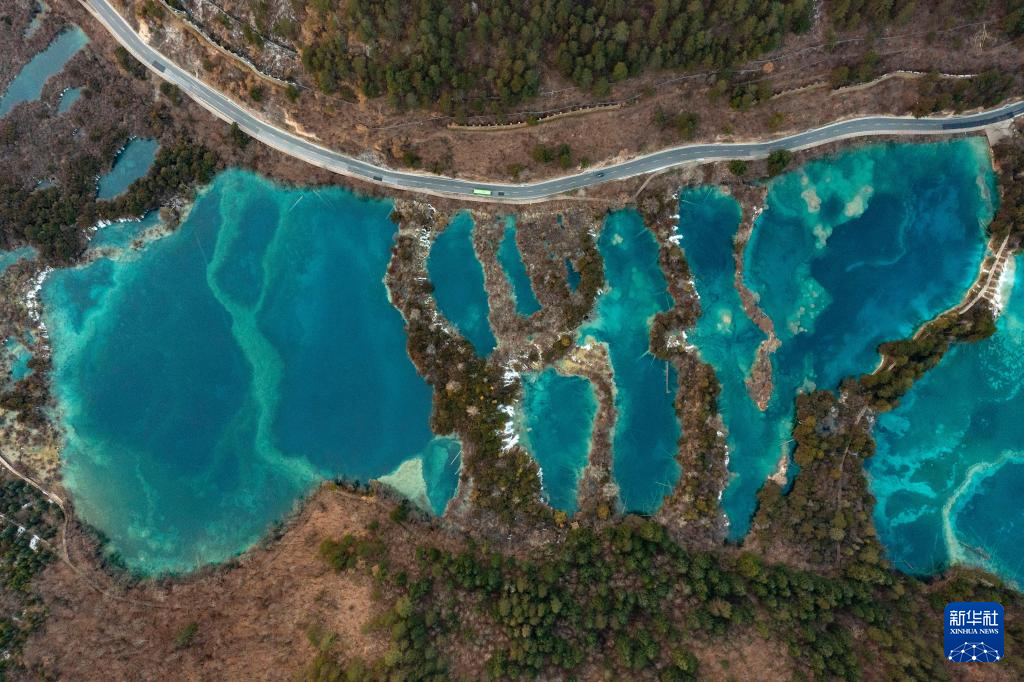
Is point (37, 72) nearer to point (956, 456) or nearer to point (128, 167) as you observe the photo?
point (128, 167)

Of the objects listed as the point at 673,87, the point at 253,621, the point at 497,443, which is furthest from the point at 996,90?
the point at 253,621

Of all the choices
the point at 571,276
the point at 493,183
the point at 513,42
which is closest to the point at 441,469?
the point at 571,276

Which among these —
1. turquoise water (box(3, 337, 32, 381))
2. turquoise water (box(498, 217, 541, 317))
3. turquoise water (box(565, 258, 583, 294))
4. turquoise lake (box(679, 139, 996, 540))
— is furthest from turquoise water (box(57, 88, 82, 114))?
turquoise lake (box(679, 139, 996, 540))

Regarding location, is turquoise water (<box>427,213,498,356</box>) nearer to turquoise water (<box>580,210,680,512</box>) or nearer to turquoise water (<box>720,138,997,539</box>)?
turquoise water (<box>580,210,680,512</box>)

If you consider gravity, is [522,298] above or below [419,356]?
above

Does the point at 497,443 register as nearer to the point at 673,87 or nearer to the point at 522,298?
the point at 522,298

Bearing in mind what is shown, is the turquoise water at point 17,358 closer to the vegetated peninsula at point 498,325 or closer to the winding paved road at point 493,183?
the vegetated peninsula at point 498,325

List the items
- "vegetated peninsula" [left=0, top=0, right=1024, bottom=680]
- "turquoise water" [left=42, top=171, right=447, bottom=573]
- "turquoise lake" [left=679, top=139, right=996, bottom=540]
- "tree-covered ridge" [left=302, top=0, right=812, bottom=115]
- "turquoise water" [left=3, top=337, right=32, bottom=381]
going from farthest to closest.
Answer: "turquoise lake" [left=679, top=139, right=996, bottom=540] < "turquoise water" [left=42, top=171, right=447, bottom=573] < "turquoise water" [left=3, top=337, right=32, bottom=381] < "vegetated peninsula" [left=0, top=0, right=1024, bottom=680] < "tree-covered ridge" [left=302, top=0, right=812, bottom=115]
